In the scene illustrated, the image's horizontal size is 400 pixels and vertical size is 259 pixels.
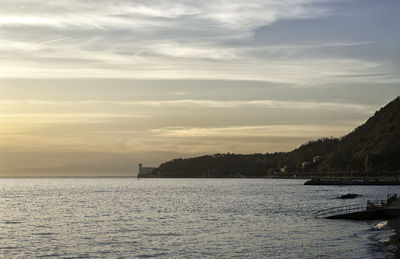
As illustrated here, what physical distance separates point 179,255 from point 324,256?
14.1 metres

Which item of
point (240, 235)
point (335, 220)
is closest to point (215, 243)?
point (240, 235)

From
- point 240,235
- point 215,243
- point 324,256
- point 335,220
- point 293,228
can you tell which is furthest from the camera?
point 335,220

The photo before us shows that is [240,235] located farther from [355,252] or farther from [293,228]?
[355,252]

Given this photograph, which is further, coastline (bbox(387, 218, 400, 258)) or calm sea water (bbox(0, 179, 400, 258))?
calm sea water (bbox(0, 179, 400, 258))

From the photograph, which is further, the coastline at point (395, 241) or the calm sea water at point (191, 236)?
the calm sea water at point (191, 236)

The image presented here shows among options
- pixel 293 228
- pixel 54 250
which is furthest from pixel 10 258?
pixel 293 228

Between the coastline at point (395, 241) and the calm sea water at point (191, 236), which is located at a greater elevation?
the coastline at point (395, 241)

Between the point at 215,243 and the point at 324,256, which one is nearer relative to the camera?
the point at 324,256

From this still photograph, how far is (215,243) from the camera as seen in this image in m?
68.4

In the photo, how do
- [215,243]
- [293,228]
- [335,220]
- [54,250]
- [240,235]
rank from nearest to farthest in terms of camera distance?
[54,250] < [215,243] < [240,235] < [293,228] < [335,220]

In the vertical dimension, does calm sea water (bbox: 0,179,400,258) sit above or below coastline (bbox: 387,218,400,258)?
below

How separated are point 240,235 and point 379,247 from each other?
65.9ft

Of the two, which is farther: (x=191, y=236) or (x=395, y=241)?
(x=191, y=236)

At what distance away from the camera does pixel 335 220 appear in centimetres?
9300
